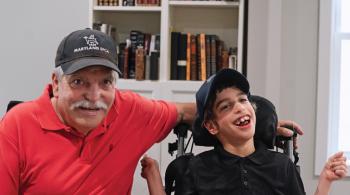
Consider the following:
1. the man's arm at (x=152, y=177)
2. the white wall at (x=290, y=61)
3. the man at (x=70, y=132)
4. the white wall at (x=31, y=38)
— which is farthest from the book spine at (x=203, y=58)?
the man at (x=70, y=132)

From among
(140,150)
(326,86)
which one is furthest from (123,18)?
(140,150)

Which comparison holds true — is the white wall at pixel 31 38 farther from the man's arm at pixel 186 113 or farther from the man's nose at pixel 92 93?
the man's nose at pixel 92 93

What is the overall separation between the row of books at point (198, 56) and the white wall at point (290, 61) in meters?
0.21

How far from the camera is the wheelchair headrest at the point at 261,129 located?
1839 mm

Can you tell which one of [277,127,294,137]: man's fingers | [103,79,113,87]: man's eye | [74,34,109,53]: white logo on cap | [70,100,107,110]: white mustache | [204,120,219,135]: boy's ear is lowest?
[277,127,294,137]: man's fingers

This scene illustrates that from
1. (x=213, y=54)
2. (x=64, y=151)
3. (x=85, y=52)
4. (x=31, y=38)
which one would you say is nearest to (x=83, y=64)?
(x=85, y=52)

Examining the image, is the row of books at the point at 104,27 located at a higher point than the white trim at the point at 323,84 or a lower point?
higher

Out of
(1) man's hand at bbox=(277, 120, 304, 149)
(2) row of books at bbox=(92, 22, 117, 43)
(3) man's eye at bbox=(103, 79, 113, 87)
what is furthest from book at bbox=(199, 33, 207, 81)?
(3) man's eye at bbox=(103, 79, 113, 87)

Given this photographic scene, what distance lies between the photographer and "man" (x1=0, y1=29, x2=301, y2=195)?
1537mm

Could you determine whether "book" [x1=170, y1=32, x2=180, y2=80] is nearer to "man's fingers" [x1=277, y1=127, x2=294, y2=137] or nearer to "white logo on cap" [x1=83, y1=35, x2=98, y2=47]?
"man's fingers" [x1=277, y1=127, x2=294, y2=137]

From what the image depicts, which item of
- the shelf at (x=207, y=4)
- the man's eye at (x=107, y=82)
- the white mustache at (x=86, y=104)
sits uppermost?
the shelf at (x=207, y=4)

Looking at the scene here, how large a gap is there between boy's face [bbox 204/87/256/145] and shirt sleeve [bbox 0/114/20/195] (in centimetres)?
72

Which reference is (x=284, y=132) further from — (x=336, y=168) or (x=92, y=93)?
(x=92, y=93)

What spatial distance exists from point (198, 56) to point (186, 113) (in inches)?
59.4
